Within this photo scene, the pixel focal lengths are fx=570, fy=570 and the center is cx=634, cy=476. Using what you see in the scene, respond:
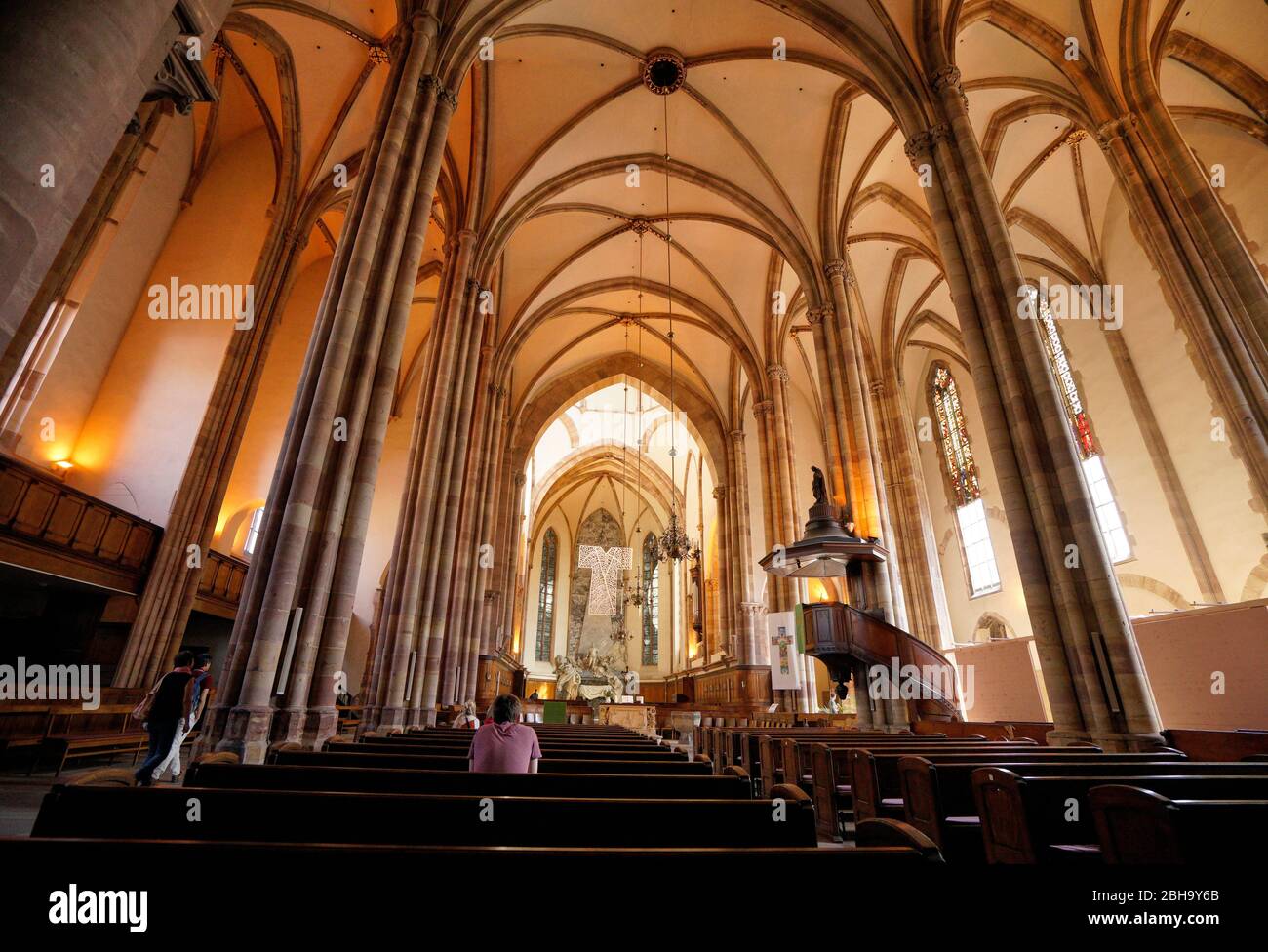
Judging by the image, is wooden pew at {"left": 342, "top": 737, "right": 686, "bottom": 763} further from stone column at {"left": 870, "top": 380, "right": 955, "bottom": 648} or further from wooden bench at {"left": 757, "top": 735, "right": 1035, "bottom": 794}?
stone column at {"left": 870, "top": 380, "right": 955, "bottom": 648}

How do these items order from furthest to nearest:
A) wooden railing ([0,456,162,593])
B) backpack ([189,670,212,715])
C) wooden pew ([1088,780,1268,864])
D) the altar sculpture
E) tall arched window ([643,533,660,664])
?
tall arched window ([643,533,660,664]), the altar sculpture, wooden railing ([0,456,162,593]), backpack ([189,670,212,715]), wooden pew ([1088,780,1268,864])

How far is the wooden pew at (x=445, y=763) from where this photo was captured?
3.02 metres

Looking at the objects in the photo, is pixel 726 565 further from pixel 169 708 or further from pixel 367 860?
pixel 367 860

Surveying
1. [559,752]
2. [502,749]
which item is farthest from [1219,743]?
[502,749]

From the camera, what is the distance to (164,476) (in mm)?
11258

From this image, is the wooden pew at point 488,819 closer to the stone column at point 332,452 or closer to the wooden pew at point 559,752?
the wooden pew at point 559,752

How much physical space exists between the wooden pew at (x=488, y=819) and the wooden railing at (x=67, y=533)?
933cm

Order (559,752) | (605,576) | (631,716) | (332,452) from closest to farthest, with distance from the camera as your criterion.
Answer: (559,752) → (332,452) → (631,716) → (605,576)

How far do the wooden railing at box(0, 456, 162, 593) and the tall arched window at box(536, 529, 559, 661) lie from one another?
25.5 meters

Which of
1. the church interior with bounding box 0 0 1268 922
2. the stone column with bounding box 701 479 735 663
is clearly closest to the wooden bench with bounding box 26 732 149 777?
the church interior with bounding box 0 0 1268 922

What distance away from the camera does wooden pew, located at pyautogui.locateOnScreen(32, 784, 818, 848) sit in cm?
168

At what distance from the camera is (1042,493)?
630 cm

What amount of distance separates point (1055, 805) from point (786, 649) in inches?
542

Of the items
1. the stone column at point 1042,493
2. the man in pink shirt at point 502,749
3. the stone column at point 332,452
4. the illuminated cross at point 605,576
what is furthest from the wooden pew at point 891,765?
the illuminated cross at point 605,576
